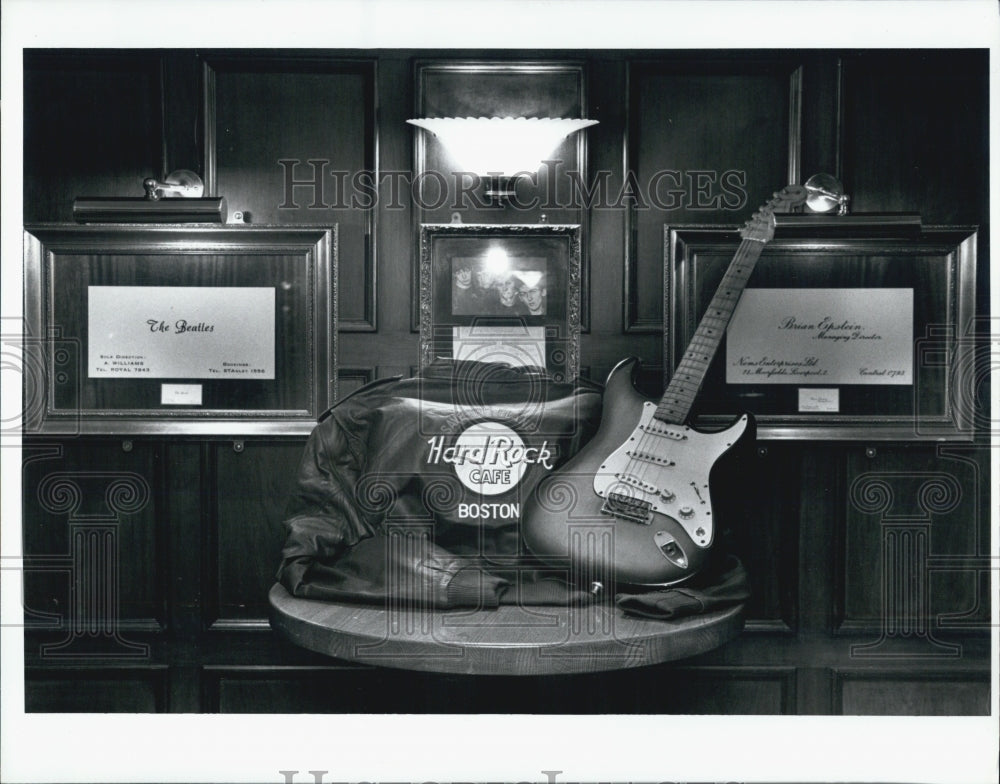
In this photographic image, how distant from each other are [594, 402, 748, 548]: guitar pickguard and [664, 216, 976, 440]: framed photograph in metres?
0.25

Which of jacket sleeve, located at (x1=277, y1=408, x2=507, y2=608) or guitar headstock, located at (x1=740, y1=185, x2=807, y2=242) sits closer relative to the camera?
jacket sleeve, located at (x1=277, y1=408, x2=507, y2=608)

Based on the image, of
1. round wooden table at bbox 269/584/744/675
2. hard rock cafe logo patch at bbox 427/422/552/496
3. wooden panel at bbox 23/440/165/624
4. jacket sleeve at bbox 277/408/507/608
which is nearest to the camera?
round wooden table at bbox 269/584/744/675

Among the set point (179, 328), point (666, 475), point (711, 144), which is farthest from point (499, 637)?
point (711, 144)

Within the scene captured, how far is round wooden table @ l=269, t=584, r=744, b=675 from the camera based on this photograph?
162 centimetres

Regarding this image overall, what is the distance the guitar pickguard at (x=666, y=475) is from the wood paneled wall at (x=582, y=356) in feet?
0.95

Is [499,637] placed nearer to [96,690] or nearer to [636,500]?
[636,500]

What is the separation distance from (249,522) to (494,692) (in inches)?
31.5

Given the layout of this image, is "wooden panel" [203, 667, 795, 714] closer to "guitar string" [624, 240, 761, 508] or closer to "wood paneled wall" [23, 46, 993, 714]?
"wood paneled wall" [23, 46, 993, 714]

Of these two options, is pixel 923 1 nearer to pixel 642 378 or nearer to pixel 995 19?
pixel 995 19

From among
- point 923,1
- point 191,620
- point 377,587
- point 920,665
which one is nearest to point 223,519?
point 191,620

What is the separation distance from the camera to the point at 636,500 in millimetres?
1832

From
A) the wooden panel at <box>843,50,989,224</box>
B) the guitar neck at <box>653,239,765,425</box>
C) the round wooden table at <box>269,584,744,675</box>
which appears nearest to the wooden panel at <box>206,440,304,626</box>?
the round wooden table at <box>269,584,744,675</box>

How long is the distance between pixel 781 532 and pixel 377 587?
3.52 ft

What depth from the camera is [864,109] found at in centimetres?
206
